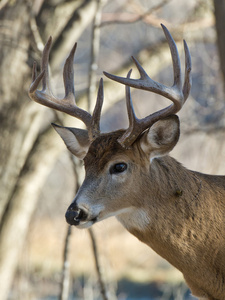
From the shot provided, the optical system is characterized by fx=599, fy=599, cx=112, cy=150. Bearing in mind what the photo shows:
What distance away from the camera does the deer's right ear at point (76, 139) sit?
209 inches

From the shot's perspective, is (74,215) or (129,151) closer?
(74,215)

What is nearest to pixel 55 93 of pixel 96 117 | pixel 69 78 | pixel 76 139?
pixel 69 78

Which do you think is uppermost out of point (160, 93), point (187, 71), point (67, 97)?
point (187, 71)

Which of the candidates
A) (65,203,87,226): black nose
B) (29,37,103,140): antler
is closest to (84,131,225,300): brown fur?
(29,37,103,140): antler

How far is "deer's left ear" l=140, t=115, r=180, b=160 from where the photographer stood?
15.2ft

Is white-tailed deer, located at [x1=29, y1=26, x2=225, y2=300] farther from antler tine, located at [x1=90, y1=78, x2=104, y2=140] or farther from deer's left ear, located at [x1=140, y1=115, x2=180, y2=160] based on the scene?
antler tine, located at [x1=90, y1=78, x2=104, y2=140]

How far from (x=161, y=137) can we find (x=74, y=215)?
930mm

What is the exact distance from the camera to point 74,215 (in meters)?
4.43

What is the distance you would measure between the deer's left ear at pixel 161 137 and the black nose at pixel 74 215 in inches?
29.4

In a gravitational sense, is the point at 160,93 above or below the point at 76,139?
above

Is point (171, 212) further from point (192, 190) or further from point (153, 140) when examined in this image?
point (153, 140)

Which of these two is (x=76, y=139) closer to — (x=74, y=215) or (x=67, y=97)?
(x=67, y=97)

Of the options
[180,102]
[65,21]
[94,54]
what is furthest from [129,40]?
[180,102]

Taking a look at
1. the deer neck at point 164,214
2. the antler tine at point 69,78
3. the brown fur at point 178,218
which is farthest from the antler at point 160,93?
the antler tine at point 69,78
